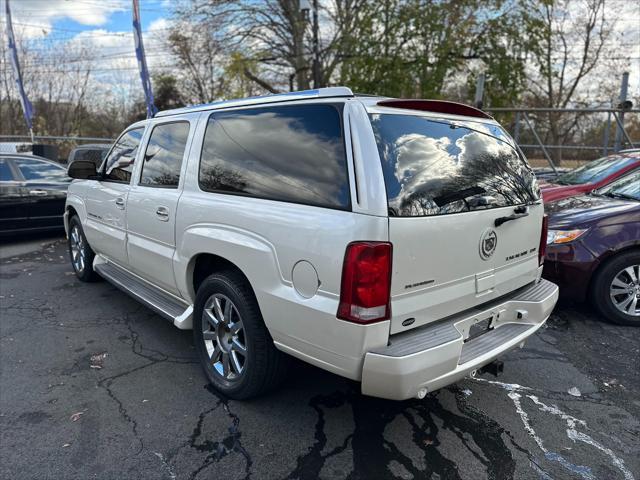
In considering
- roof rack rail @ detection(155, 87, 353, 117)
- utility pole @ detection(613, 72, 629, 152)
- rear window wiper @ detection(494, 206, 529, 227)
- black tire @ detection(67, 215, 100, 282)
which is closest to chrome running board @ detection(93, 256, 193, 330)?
black tire @ detection(67, 215, 100, 282)

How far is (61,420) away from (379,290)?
7.23 ft

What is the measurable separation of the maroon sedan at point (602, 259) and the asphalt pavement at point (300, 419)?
0.39 meters

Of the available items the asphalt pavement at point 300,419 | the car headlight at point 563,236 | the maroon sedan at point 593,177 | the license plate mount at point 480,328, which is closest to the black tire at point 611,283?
the asphalt pavement at point 300,419

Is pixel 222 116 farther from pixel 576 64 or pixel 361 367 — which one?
pixel 576 64

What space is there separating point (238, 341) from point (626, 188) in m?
4.66

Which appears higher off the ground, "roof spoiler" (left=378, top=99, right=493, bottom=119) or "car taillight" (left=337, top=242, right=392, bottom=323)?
"roof spoiler" (left=378, top=99, right=493, bottom=119)

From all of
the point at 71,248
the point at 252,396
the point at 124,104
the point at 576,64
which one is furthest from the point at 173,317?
the point at 124,104

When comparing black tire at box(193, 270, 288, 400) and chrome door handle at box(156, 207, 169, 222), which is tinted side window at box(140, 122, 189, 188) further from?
black tire at box(193, 270, 288, 400)

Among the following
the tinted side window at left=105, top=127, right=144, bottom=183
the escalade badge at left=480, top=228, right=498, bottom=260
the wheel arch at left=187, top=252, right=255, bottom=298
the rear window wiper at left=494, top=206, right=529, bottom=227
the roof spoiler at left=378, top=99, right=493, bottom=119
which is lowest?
the wheel arch at left=187, top=252, right=255, bottom=298

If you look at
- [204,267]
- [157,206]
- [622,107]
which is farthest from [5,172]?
[622,107]

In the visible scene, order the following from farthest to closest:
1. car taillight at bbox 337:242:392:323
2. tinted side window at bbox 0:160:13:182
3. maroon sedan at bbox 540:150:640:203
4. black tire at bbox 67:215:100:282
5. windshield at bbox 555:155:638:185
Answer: tinted side window at bbox 0:160:13:182 < windshield at bbox 555:155:638:185 < maroon sedan at bbox 540:150:640:203 < black tire at bbox 67:215:100:282 < car taillight at bbox 337:242:392:323

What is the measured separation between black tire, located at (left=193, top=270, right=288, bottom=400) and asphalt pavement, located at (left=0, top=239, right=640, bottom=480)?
0.53ft

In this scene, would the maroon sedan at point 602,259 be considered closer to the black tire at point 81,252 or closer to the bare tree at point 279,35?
the black tire at point 81,252

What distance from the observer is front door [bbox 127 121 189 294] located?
11.0 ft
